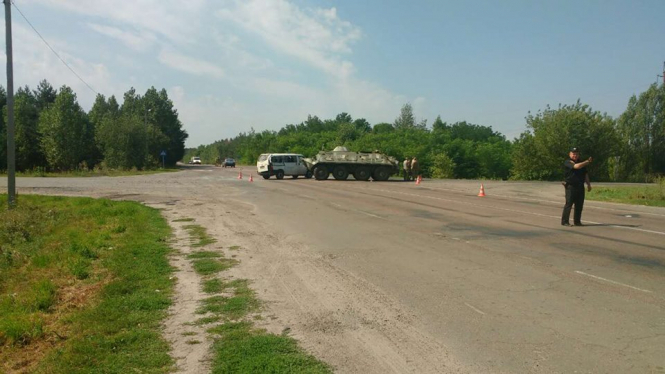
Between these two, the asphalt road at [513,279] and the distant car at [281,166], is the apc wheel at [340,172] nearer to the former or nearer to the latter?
the distant car at [281,166]

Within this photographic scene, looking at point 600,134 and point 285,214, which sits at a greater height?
point 600,134

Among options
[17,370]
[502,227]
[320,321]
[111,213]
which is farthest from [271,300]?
[111,213]

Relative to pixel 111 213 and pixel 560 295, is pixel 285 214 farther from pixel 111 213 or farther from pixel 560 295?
pixel 560 295

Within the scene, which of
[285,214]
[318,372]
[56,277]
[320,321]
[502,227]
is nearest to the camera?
[318,372]

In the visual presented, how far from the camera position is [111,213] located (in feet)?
53.6

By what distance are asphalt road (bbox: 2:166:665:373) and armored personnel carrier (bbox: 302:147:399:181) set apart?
837 inches

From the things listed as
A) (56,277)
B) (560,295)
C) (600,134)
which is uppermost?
(600,134)

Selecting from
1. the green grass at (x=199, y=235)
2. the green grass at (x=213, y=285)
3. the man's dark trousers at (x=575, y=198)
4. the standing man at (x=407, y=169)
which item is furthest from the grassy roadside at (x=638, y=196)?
the green grass at (x=213, y=285)

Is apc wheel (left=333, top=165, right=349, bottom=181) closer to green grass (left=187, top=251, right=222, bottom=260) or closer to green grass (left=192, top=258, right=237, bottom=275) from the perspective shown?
green grass (left=187, top=251, right=222, bottom=260)

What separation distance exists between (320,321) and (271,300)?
1.00 meters

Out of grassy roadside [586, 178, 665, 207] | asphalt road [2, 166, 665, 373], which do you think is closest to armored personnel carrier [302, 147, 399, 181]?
grassy roadside [586, 178, 665, 207]

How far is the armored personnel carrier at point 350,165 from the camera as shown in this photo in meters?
36.5

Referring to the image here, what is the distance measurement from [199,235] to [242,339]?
273 inches

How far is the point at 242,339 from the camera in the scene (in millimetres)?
4816
